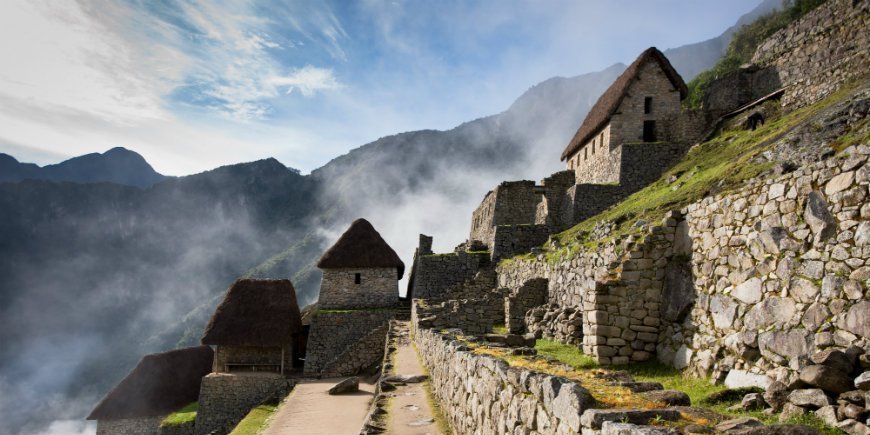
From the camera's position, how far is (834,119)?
39.5 ft

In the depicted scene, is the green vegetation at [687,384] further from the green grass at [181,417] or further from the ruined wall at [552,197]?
the green grass at [181,417]

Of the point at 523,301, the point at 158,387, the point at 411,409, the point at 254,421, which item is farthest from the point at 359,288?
the point at 411,409

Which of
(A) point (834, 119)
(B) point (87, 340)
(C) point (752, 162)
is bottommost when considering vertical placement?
(B) point (87, 340)

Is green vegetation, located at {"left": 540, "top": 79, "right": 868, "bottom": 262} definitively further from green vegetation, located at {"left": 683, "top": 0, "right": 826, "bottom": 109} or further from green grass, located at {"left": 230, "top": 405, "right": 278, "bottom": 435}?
green vegetation, located at {"left": 683, "top": 0, "right": 826, "bottom": 109}

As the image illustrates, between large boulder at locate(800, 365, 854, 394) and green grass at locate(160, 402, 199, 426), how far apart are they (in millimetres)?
26328

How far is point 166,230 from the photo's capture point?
3957 inches

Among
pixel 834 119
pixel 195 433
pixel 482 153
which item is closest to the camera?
pixel 834 119

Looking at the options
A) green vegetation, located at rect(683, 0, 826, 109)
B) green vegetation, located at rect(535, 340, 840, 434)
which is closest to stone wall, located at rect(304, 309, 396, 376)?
green vegetation, located at rect(535, 340, 840, 434)

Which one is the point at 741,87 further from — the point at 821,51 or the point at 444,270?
the point at 444,270

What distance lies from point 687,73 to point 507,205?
109799 millimetres

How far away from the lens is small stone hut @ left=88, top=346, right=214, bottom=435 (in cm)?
2684

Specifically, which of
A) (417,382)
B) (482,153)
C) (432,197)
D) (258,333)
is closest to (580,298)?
(417,382)

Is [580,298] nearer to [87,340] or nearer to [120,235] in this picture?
[87,340]

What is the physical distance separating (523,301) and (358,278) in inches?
615
